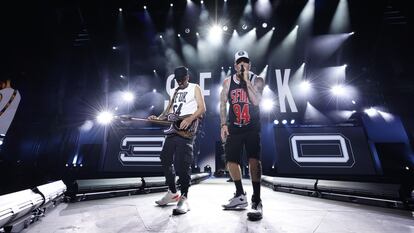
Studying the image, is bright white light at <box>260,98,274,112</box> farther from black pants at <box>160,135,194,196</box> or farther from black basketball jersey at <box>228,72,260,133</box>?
black pants at <box>160,135,194,196</box>

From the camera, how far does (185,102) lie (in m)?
2.92

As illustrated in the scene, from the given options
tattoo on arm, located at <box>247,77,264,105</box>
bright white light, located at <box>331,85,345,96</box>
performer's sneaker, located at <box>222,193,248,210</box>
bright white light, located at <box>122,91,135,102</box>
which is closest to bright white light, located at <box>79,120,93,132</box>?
bright white light, located at <box>122,91,135,102</box>

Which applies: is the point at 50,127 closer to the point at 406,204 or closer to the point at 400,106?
the point at 406,204

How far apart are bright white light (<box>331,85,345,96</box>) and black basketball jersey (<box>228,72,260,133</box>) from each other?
10.9m

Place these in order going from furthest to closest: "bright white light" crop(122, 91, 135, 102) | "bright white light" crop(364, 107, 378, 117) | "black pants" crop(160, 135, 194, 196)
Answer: "bright white light" crop(122, 91, 135, 102)
"bright white light" crop(364, 107, 378, 117)
"black pants" crop(160, 135, 194, 196)

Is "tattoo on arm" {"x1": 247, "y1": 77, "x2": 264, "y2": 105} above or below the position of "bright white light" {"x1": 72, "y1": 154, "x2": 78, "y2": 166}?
above

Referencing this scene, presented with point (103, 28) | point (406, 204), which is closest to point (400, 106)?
point (406, 204)

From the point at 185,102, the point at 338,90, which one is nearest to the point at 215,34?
the point at 338,90

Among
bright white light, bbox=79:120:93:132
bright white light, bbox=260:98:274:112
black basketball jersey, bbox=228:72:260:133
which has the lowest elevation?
black basketball jersey, bbox=228:72:260:133

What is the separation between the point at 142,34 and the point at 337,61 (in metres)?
11.1

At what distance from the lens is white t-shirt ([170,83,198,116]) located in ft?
9.40

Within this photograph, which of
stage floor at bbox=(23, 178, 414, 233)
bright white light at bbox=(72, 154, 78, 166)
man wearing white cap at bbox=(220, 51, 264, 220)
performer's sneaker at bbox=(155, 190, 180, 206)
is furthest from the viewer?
bright white light at bbox=(72, 154, 78, 166)

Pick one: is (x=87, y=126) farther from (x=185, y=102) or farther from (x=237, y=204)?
(x=237, y=204)

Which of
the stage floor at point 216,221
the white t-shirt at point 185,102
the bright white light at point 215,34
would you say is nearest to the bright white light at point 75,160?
the stage floor at point 216,221
